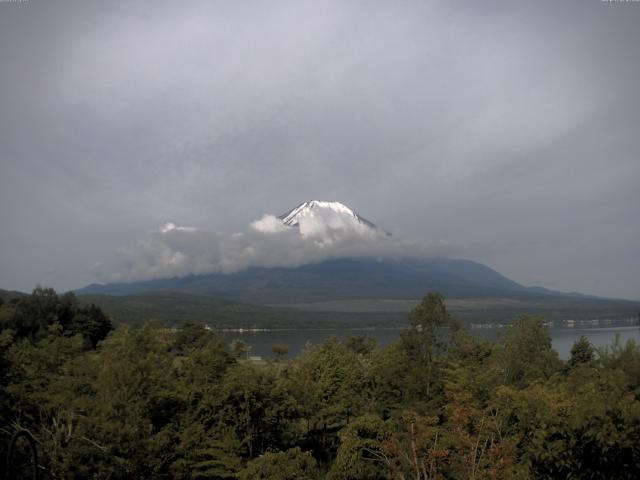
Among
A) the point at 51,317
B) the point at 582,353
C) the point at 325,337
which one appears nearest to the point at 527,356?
the point at 582,353

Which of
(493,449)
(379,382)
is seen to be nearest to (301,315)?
(379,382)

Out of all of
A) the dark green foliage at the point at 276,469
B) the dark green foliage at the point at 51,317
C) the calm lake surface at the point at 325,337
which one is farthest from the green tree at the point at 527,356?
the calm lake surface at the point at 325,337

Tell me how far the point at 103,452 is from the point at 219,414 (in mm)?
3892

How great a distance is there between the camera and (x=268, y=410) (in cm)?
1911

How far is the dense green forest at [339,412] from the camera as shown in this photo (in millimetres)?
12013

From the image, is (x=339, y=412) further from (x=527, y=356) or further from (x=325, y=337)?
(x=325, y=337)

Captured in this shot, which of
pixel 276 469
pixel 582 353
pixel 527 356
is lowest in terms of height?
pixel 276 469

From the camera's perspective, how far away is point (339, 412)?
23.7m

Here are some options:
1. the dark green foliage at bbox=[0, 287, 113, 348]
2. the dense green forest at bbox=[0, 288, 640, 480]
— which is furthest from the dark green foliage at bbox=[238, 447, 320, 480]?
the dark green foliage at bbox=[0, 287, 113, 348]

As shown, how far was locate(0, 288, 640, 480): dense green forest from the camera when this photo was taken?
1201 cm

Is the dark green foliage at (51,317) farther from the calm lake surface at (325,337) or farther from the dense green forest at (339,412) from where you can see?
the dense green forest at (339,412)

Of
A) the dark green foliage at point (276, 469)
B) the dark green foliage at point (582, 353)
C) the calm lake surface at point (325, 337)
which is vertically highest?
the dark green foliage at point (582, 353)

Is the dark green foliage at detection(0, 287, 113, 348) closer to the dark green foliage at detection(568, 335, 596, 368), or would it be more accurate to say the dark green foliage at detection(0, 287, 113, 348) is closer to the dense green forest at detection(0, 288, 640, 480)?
the dense green forest at detection(0, 288, 640, 480)

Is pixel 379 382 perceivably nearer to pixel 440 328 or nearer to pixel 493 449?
pixel 440 328
